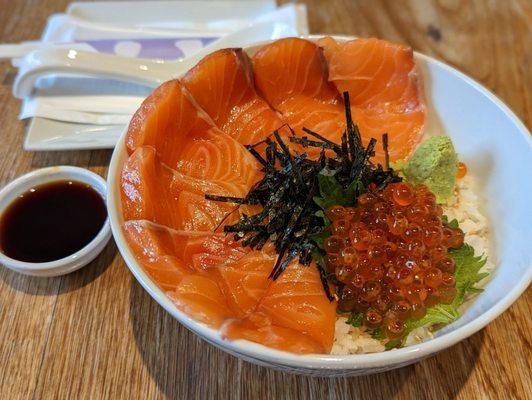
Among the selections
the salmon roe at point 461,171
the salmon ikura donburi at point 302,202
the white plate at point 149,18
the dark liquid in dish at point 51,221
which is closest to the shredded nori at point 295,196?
the salmon ikura donburi at point 302,202

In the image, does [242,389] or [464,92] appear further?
[464,92]

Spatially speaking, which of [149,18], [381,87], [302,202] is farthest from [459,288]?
[149,18]

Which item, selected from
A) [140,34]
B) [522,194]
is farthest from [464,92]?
[140,34]

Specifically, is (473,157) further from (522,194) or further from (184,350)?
(184,350)

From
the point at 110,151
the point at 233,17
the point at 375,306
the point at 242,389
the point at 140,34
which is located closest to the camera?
the point at 375,306

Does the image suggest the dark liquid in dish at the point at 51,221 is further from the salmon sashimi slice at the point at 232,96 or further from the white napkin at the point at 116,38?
the salmon sashimi slice at the point at 232,96

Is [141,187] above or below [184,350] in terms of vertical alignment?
above
